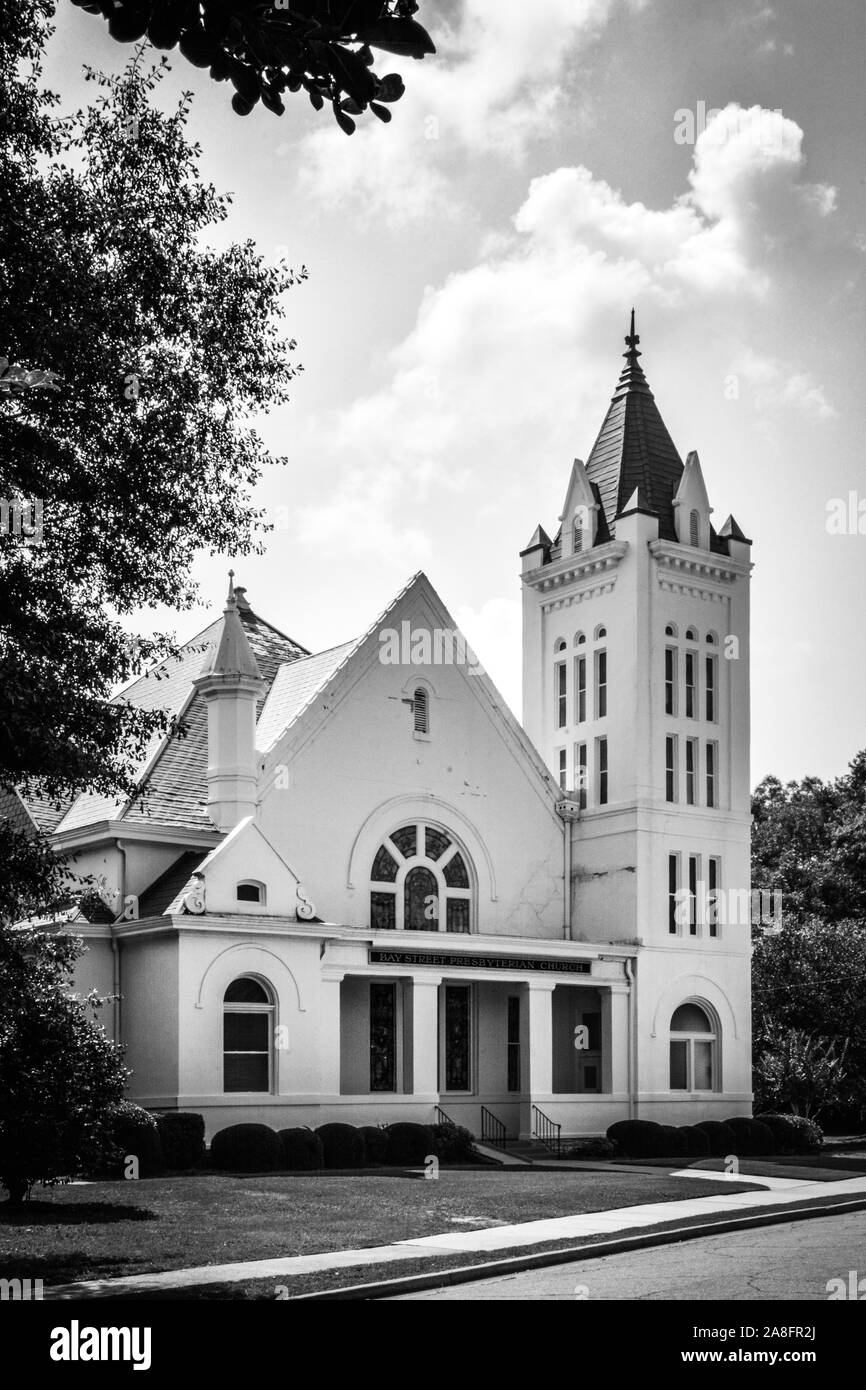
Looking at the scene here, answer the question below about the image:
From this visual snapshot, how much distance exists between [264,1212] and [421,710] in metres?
20.4

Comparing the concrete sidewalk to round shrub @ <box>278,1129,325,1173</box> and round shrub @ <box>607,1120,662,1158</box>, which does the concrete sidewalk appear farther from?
round shrub @ <box>607,1120,662,1158</box>

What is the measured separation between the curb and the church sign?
14902 mm

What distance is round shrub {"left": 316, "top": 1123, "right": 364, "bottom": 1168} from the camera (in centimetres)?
3103

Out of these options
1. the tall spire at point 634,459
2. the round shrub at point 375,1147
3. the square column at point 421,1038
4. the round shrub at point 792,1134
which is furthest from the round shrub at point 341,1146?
the tall spire at point 634,459

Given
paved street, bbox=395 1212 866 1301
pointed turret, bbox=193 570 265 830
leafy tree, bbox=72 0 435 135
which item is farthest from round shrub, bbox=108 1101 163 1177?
leafy tree, bbox=72 0 435 135

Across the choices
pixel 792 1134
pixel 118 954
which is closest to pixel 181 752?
pixel 118 954

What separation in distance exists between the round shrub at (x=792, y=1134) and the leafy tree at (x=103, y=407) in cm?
2798

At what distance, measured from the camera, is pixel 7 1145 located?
756 inches

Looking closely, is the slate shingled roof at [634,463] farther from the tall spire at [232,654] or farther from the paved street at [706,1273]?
the paved street at [706,1273]

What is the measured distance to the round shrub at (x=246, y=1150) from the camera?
29.0 meters

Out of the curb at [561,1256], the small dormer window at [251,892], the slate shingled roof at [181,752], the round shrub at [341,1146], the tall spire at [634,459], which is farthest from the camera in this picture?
the tall spire at [634,459]
